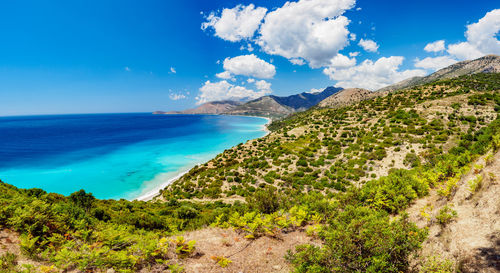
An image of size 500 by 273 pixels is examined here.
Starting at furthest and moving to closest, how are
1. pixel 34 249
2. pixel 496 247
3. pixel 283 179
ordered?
1. pixel 283 179
2. pixel 34 249
3. pixel 496 247

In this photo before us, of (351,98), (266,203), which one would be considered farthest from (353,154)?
(351,98)

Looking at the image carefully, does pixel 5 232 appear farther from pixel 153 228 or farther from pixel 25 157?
pixel 25 157

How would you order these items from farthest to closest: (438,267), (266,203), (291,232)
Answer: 1. (266,203)
2. (291,232)
3. (438,267)

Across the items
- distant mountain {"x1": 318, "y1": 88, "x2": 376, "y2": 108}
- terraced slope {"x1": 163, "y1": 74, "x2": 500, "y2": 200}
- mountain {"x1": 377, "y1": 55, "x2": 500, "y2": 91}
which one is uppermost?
mountain {"x1": 377, "y1": 55, "x2": 500, "y2": 91}

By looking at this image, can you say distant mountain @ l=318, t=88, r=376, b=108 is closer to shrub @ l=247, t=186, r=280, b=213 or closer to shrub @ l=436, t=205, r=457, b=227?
shrub @ l=247, t=186, r=280, b=213

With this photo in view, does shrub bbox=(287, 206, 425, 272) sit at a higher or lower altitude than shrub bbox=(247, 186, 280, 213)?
higher

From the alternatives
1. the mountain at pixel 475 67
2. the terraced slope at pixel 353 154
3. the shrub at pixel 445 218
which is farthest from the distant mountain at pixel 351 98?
the shrub at pixel 445 218

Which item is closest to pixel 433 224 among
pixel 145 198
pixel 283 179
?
pixel 283 179

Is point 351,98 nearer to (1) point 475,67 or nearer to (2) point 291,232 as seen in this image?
(1) point 475,67

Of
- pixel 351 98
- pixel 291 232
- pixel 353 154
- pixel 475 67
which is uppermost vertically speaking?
pixel 475 67

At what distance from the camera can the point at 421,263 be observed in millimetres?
4555

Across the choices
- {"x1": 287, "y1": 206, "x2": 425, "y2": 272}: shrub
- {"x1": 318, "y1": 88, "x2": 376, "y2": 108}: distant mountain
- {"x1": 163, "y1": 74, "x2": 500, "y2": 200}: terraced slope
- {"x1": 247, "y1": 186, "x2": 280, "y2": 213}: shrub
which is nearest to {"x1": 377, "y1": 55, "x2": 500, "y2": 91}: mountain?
{"x1": 318, "y1": 88, "x2": 376, "y2": 108}: distant mountain

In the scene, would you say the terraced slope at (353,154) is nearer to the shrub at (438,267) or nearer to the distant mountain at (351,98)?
the shrub at (438,267)

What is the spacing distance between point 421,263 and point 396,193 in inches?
225
